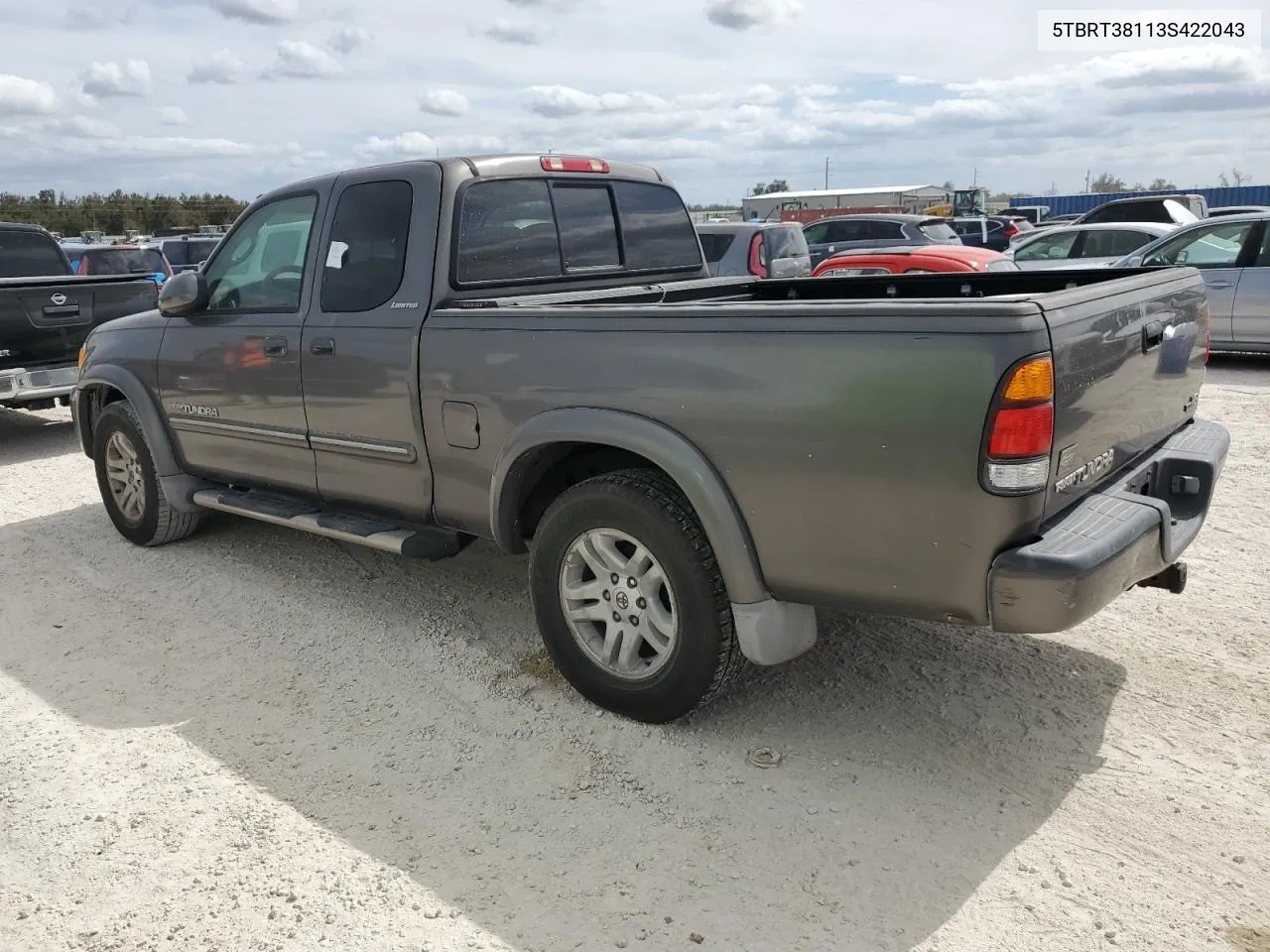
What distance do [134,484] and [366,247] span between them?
2481 millimetres

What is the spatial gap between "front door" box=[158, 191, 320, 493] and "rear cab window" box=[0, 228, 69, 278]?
5.84 m

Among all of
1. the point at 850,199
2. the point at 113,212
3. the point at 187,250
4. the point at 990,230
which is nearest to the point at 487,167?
the point at 187,250

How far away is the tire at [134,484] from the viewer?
578 centimetres

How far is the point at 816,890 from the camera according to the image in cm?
284

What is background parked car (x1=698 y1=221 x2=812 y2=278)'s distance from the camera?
13102 mm

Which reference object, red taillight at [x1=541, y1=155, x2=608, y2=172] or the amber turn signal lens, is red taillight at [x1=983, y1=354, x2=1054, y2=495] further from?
red taillight at [x1=541, y1=155, x2=608, y2=172]

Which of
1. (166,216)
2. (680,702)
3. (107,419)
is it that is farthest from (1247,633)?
(166,216)

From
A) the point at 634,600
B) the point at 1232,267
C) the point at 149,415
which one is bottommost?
the point at 634,600

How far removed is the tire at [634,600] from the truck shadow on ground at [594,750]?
175 mm

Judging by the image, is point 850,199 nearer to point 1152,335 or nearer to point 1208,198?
point 1208,198

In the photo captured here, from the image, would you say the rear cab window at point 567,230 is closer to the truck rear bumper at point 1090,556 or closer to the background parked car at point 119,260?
the truck rear bumper at point 1090,556

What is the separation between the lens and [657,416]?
3383 millimetres

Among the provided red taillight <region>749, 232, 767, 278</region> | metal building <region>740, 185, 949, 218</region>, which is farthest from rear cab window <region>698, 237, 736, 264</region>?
metal building <region>740, 185, 949, 218</region>

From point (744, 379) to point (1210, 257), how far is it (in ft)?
31.7
